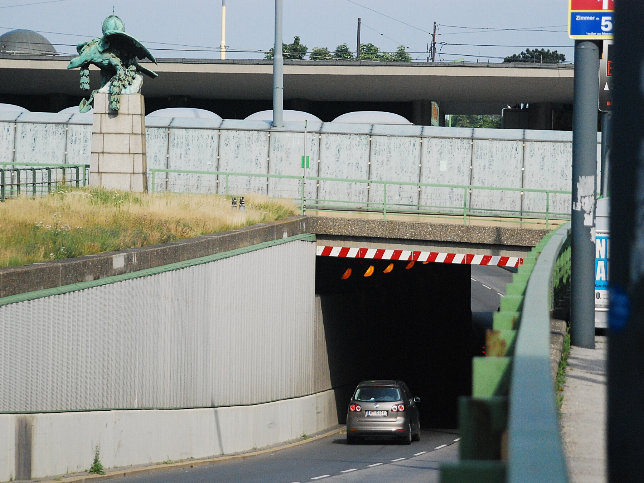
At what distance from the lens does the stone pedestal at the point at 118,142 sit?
29.0 m

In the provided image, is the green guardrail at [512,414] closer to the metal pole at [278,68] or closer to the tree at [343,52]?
the metal pole at [278,68]

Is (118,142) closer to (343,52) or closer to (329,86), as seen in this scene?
(329,86)

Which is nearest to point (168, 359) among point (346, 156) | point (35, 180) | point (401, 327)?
point (35, 180)

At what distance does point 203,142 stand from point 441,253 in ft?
44.7

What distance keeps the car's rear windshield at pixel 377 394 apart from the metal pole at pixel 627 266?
952 inches

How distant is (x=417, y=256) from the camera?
29.0 meters

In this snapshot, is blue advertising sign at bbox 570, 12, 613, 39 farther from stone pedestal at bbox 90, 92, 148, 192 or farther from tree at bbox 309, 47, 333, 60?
tree at bbox 309, 47, 333, 60

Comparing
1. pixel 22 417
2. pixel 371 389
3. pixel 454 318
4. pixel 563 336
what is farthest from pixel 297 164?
pixel 563 336

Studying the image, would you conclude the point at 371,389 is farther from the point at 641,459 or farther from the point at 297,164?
the point at 641,459

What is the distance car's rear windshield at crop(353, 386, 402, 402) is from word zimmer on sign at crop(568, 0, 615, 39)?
16441 millimetres

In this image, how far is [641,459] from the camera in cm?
215

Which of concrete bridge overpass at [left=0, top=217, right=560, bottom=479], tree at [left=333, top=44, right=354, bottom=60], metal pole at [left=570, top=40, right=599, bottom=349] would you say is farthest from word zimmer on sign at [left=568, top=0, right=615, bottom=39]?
tree at [left=333, top=44, right=354, bottom=60]

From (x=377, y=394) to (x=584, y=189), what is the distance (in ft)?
A: 51.7

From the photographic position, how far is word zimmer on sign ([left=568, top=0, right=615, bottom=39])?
35.6 ft
